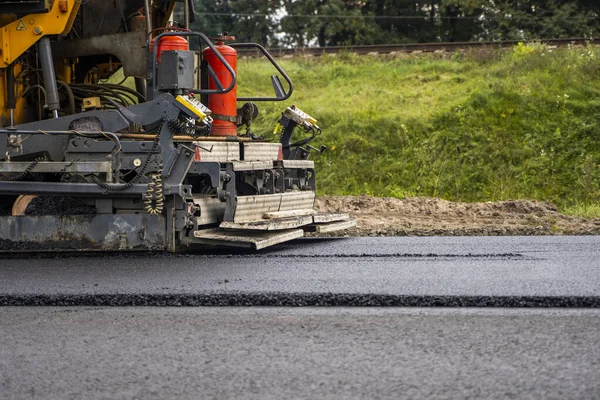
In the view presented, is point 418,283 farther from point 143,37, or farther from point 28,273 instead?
point 143,37

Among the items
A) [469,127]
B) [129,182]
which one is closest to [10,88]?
[129,182]

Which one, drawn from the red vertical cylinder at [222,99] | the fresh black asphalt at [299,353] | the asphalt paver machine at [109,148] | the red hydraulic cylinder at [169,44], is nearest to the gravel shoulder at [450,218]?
the red vertical cylinder at [222,99]

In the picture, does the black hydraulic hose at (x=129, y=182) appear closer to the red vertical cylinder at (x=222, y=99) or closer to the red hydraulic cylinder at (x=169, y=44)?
the red hydraulic cylinder at (x=169, y=44)

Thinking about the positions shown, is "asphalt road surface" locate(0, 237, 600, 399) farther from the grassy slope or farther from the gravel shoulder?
the grassy slope

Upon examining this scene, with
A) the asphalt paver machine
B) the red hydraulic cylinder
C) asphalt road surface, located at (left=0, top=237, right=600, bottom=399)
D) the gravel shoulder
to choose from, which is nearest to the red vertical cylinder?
the asphalt paver machine

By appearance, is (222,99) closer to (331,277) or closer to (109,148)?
(109,148)

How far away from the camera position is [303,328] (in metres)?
4.09

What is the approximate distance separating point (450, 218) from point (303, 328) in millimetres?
6035

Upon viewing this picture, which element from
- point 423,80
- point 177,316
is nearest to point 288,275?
point 177,316

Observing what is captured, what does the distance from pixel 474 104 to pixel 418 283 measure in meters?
10.4

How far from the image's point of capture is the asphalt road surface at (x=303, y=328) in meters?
3.21

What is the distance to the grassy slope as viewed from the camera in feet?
43.6

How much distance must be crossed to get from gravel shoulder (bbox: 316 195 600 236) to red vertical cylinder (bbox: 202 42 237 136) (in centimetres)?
194

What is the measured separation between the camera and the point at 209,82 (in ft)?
24.1
